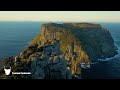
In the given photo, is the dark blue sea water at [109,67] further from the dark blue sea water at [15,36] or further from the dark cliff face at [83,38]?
the dark blue sea water at [15,36]

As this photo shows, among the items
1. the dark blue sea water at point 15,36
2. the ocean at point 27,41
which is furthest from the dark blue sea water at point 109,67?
the dark blue sea water at point 15,36

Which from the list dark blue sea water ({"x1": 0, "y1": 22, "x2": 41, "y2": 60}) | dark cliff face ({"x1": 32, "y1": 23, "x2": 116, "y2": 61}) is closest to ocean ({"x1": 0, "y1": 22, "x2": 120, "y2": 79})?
dark blue sea water ({"x1": 0, "y1": 22, "x2": 41, "y2": 60})

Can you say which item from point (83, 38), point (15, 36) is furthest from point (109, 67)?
point (15, 36)

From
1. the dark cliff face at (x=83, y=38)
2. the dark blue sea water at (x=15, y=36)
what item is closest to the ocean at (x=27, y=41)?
the dark blue sea water at (x=15, y=36)

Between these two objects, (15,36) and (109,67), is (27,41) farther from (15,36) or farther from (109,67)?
(109,67)

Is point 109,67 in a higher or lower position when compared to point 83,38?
lower

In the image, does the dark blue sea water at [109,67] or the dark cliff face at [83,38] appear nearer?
the dark blue sea water at [109,67]

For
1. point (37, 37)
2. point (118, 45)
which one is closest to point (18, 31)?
point (37, 37)

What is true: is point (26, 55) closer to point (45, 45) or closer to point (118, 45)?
point (45, 45)
